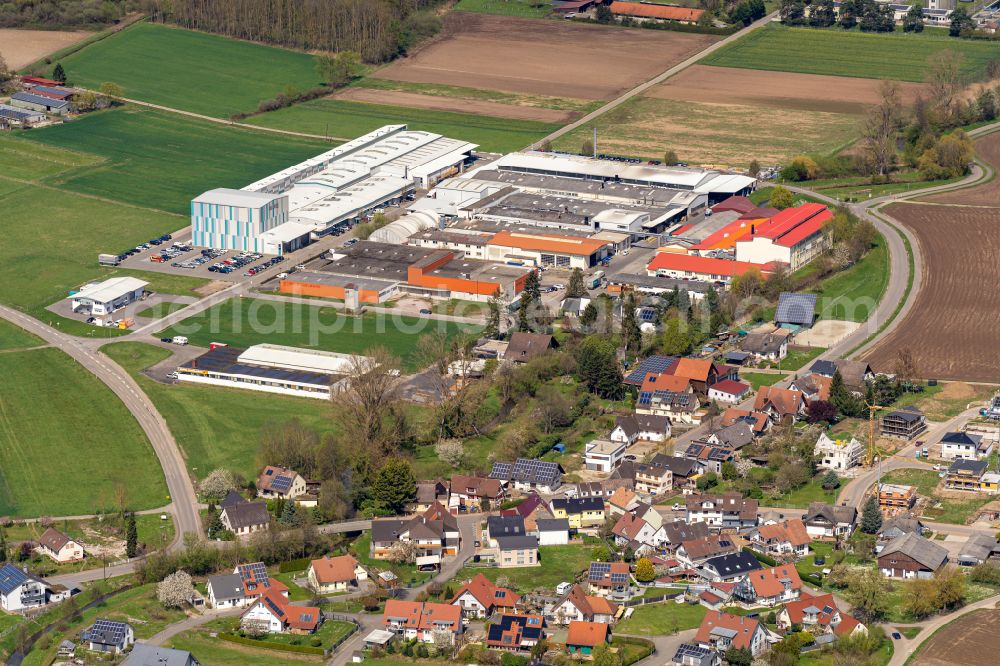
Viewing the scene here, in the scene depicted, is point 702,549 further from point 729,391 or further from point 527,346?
point 527,346

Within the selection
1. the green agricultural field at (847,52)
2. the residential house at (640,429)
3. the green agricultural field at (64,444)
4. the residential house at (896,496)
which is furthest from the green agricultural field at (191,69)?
the residential house at (896,496)

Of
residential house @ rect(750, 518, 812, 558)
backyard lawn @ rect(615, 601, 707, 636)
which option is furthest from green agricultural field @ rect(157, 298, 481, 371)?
backyard lawn @ rect(615, 601, 707, 636)

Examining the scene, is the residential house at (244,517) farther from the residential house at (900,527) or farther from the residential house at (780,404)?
the residential house at (900,527)

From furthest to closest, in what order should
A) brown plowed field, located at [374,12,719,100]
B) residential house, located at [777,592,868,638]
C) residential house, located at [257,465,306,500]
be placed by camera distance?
brown plowed field, located at [374,12,719,100] → residential house, located at [257,465,306,500] → residential house, located at [777,592,868,638]

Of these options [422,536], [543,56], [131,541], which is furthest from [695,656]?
[543,56]

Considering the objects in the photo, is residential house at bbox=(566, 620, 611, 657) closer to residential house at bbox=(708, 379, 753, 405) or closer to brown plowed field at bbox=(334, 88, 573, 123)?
residential house at bbox=(708, 379, 753, 405)

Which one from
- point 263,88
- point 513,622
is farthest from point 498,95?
point 513,622
